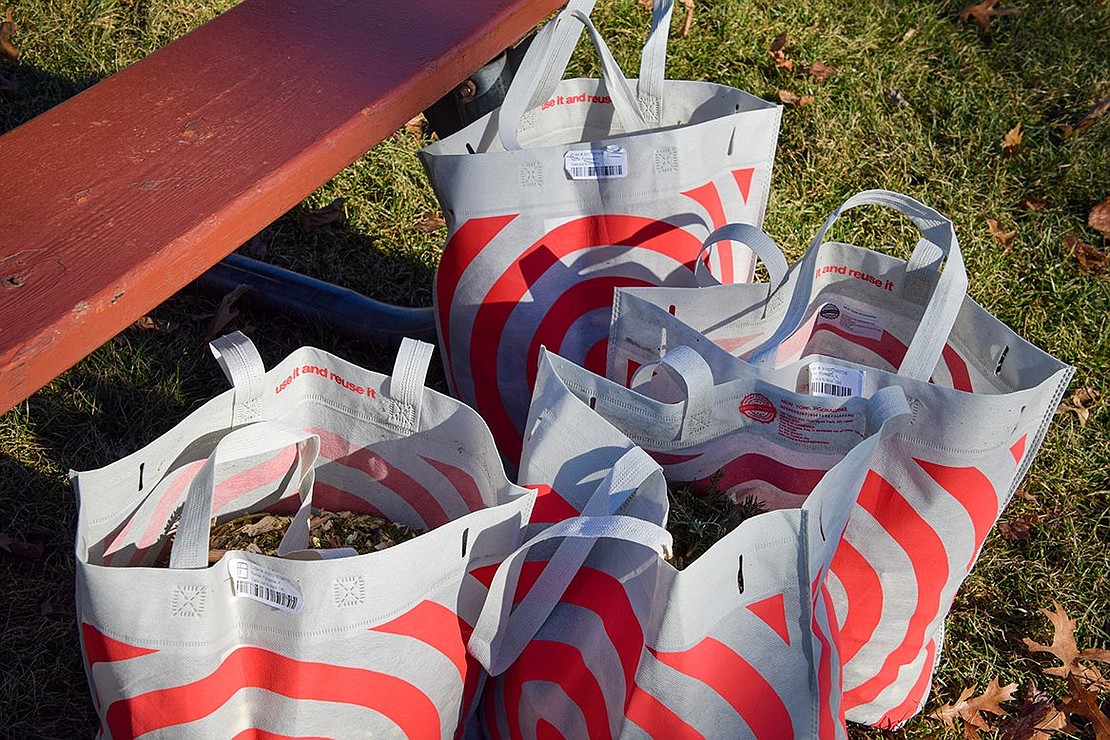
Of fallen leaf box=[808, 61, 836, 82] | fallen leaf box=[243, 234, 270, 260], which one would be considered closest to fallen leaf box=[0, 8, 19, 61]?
fallen leaf box=[243, 234, 270, 260]

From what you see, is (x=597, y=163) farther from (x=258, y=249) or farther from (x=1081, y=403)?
(x=1081, y=403)

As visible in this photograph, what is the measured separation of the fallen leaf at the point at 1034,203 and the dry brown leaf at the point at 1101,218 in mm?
116

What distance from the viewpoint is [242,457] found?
1.36 meters

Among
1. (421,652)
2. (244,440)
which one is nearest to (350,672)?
(421,652)

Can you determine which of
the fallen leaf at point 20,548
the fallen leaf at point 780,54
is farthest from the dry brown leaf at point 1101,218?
the fallen leaf at point 20,548

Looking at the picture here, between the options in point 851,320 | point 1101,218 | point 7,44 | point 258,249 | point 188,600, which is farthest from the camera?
point 7,44

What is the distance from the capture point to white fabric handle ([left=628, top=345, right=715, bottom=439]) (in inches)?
50.2

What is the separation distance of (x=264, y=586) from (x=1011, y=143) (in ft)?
8.25

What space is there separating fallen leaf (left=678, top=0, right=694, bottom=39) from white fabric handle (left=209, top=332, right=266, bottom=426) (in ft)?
7.08

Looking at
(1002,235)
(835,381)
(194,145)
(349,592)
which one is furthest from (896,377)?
(1002,235)

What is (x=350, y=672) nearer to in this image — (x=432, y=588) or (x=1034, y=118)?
(x=432, y=588)

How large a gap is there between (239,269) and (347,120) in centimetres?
101

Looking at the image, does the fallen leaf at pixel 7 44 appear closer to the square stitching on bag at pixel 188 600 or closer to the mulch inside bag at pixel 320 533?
the mulch inside bag at pixel 320 533

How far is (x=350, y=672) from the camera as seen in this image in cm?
119
